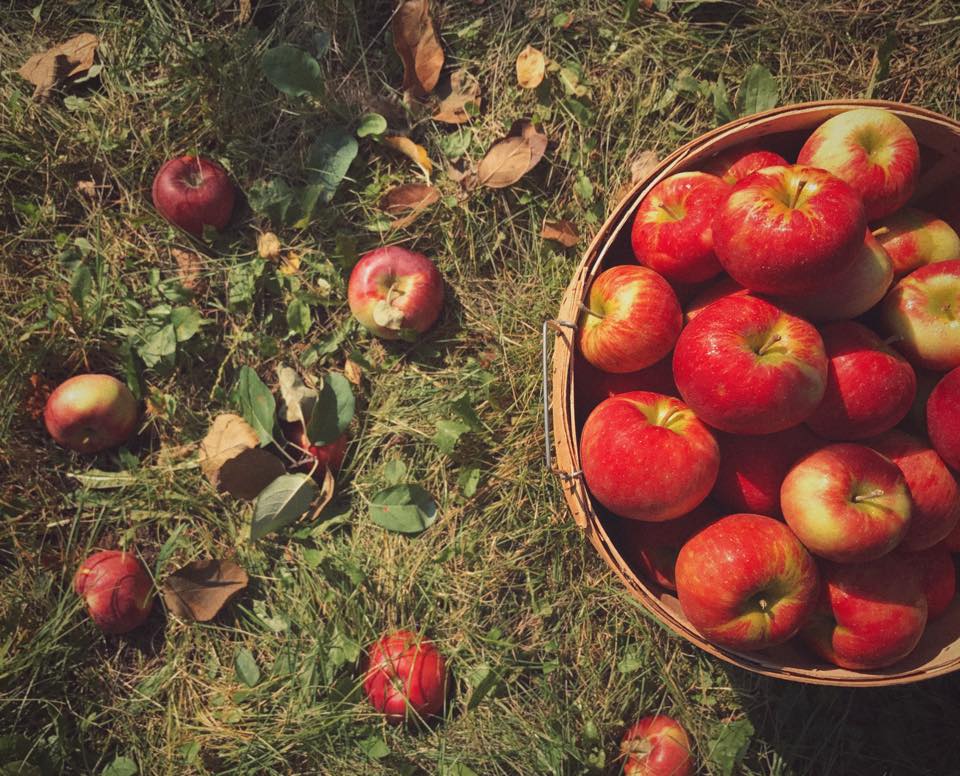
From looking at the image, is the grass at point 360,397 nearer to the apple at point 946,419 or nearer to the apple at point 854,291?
the apple at point 854,291

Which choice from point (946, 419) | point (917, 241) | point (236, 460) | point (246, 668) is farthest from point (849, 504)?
point (246, 668)

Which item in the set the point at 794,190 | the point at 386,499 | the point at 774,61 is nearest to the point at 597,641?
the point at 386,499

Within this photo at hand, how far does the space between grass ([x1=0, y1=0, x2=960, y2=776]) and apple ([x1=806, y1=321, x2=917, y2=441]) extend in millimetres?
867

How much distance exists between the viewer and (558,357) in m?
1.76

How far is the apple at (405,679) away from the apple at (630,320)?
1.03 m

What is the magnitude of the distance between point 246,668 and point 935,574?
193 centimetres

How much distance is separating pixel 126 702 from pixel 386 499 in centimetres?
103

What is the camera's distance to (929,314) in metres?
1.66

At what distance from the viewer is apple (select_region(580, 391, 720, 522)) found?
1528mm

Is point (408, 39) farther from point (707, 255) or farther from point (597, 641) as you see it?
point (597, 641)

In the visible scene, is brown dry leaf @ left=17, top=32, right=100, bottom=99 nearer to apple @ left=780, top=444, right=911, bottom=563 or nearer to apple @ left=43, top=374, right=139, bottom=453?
apple @ left=43, top=374, right=139, bottom=453

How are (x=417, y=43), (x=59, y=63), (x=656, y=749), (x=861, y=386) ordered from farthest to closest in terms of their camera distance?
(x=59, y=63) < (x=417, y=43) < (x=656, y=749) < (x=861, y=386)

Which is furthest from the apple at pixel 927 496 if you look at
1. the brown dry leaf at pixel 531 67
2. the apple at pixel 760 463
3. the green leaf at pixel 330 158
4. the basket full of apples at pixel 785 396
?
the green leaf at pixel 330 158

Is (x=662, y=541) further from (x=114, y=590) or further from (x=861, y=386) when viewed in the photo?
(x=114, y=590)
